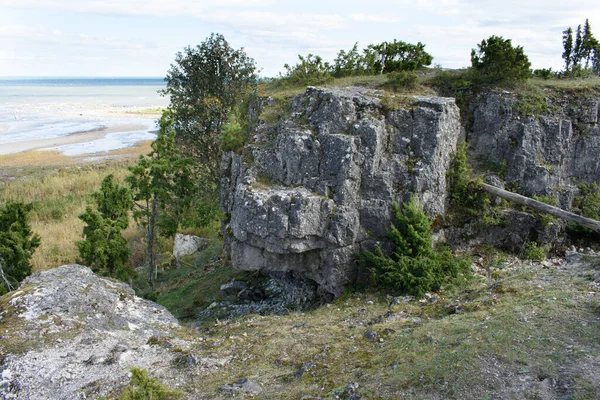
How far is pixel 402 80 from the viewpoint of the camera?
1544cm

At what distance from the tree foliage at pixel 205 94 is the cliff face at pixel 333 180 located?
8704 millimetres

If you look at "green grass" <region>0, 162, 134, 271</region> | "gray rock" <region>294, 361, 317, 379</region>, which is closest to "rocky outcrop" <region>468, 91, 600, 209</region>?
"gray rock" <region>294, 361, 317, 379</region>

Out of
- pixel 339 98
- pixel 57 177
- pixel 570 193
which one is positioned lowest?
pixel 57 177

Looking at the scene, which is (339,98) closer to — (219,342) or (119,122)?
(219,342)

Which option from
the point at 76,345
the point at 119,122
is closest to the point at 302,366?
the point at 76,345

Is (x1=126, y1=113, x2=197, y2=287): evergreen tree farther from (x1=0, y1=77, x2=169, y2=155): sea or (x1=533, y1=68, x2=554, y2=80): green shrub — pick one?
(x1=0, y1=77, x2=169, y2=155): sea

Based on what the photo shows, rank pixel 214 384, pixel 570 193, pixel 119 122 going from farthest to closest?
pixel 119 122 < pixel 570 193 < pixel 214 384

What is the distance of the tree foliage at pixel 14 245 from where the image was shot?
45.9ft

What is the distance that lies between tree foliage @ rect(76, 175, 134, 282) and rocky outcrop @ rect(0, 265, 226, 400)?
1.81m

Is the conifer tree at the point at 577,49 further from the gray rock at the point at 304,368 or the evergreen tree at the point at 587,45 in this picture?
the gray rock at the point at 304,368

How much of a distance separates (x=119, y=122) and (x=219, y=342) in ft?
225

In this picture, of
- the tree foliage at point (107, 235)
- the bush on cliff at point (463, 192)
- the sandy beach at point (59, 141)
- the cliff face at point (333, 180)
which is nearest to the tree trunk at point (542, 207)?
the bush on cliff at point (463, 192)

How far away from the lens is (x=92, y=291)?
35.5 feet

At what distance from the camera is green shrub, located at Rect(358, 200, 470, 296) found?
38.3ft
